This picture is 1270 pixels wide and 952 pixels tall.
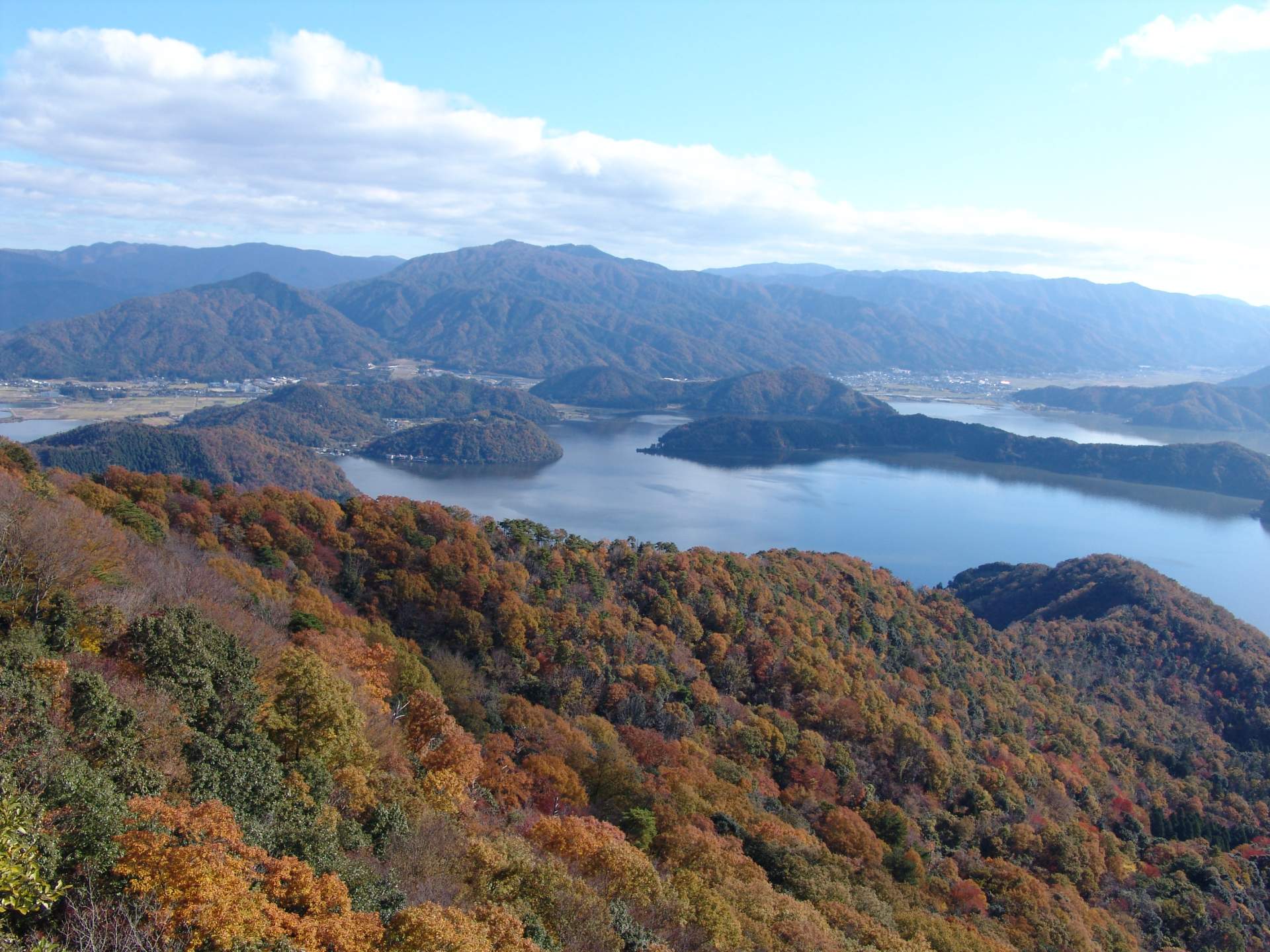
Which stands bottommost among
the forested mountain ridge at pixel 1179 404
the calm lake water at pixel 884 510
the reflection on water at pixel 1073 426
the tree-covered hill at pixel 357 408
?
the calm lake water at pixel 884 510

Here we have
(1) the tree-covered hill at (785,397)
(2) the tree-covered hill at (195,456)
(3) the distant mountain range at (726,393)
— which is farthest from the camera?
(3) the distant mountain range at (726,393)

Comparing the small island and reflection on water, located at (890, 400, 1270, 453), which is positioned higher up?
reflection on water, located at (890, 400, 1270, 453)

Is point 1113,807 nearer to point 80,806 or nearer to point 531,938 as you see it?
point 531,938

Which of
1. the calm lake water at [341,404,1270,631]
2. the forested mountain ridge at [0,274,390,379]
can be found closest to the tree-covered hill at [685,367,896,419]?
the calm lake water at [341,404,1270,631]

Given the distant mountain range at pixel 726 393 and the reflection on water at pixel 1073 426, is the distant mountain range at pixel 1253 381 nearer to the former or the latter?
the reflection on water at pixel 1073 426

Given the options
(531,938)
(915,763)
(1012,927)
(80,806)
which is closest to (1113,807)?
(915,763)

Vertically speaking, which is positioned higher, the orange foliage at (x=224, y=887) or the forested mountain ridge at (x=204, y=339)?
the forested mountain ridge at (x=204, y=339)

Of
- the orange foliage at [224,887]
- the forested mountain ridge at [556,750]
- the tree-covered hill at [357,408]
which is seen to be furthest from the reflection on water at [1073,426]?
the orange foliage at [224,887]

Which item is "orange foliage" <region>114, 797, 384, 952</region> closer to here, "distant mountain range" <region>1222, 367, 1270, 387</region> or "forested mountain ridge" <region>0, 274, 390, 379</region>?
"forested mountain ridge" <region>0, 274, 390, 379</region>
